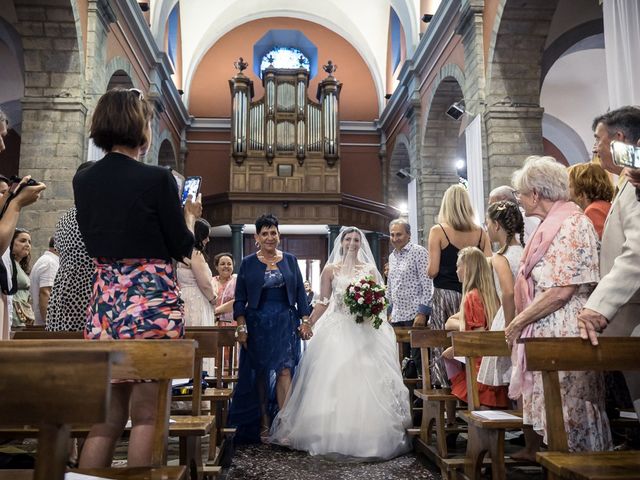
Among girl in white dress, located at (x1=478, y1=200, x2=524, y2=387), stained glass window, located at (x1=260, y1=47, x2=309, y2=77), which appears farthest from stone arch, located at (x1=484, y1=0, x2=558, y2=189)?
stained glass window, located at (x1=260, y1=47, x2=309, y2=77)

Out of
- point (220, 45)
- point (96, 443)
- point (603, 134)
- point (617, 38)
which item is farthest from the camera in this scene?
point (220, 45)

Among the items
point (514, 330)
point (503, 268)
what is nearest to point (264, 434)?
point (503, 268)

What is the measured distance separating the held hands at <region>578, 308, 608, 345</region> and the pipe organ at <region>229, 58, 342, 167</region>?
14132mm

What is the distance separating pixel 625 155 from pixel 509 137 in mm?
7362

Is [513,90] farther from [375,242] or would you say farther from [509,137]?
[375,242]

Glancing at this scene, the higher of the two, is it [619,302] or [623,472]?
[619,302]

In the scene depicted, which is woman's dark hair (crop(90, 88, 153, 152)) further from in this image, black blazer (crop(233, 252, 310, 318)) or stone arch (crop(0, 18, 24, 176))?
stone arch (crop(0, 18, 24, 176))

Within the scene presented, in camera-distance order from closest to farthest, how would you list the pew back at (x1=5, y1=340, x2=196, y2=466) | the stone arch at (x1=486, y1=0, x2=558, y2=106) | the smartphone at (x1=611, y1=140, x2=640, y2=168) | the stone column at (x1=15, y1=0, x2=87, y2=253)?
the smartphone at (x1=611, y1=140, x2=640, y2=168), the pew back at (x1=5, y1=340, x2=196, y2=466), the stone column at (x1=15, y1=0, x2=87, y2=253), the stone arch at (x1=486, y1=0, x2=558, y2=106)

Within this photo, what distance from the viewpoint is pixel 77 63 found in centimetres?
830

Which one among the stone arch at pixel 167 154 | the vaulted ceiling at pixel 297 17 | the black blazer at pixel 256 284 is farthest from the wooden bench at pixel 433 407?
the vaulted ceiling at pixel 297 17

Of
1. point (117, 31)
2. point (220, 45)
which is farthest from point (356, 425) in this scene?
point (220, 45)

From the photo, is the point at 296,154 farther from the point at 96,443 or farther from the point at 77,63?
the point at 96,443

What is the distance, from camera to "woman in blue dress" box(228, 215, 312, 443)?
185 inches

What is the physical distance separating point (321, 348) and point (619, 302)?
2.67m
